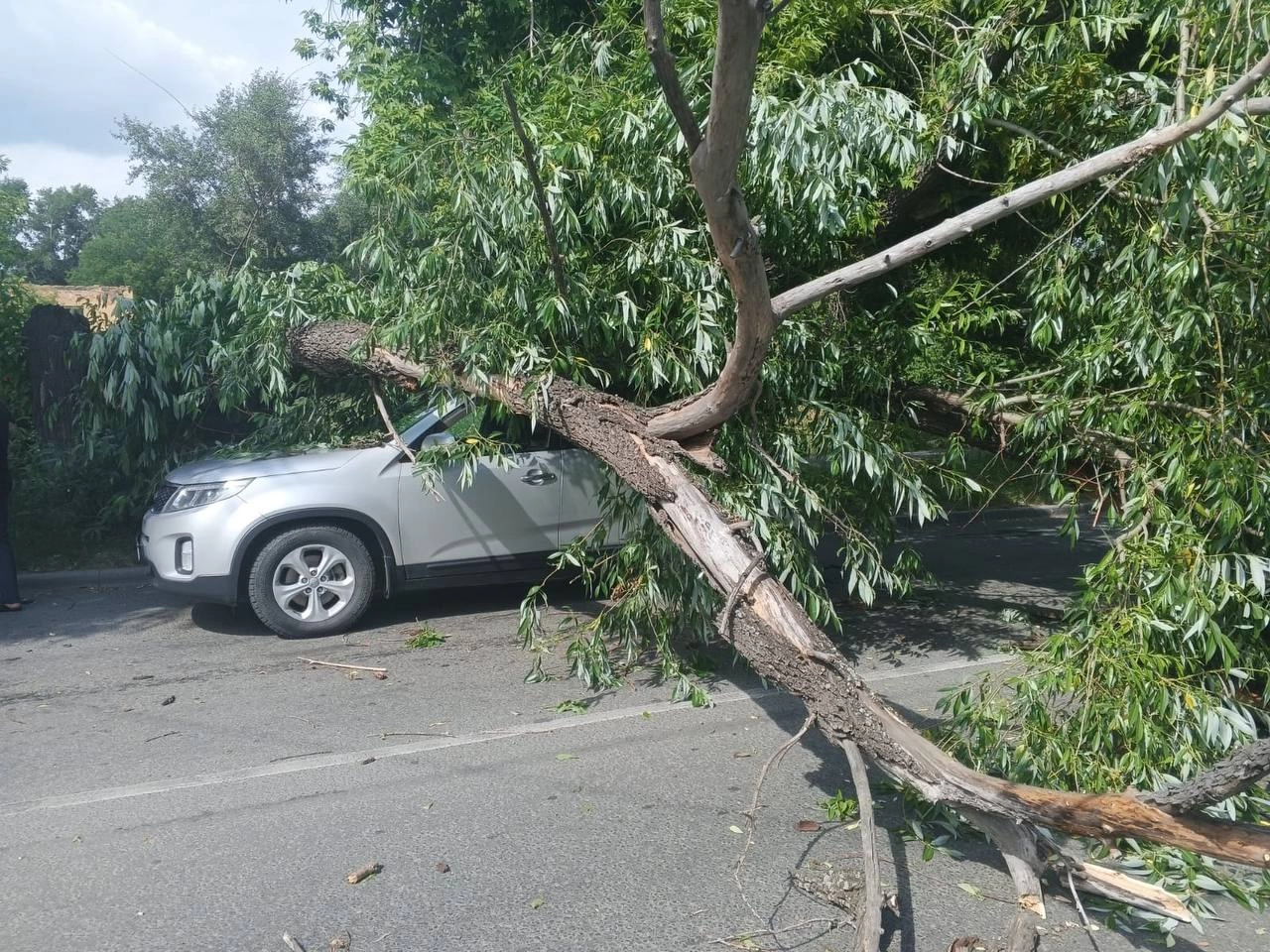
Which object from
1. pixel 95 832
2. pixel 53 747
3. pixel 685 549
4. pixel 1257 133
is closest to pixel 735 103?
pixel 685 549

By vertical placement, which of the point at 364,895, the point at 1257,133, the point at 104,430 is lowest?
the point at 364,895

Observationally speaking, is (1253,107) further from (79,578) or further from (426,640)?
(79,578)

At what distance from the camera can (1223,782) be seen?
317 cm

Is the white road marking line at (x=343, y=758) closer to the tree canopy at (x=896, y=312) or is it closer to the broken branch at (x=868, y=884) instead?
the tree canopy at (x=896, y=312)

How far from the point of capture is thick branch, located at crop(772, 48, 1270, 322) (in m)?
4.11

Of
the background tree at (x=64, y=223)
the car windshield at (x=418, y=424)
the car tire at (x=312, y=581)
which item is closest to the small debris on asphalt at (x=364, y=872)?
the car tire at (x=312, y=581)

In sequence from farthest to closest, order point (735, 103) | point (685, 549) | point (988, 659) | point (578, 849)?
point (988, 659) < point (685, 549) < point (578, 849) < point (735, 103)

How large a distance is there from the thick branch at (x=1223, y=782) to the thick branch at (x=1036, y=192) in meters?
2.36

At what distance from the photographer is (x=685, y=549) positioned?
5.05 meters

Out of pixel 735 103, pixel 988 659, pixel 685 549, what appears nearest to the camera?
pixel 735 103

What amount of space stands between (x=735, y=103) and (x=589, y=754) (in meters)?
3.34

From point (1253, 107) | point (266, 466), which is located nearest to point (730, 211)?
point (1253, 107)

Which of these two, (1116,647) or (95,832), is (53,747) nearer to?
(95,832)

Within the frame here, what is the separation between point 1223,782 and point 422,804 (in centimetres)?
318
